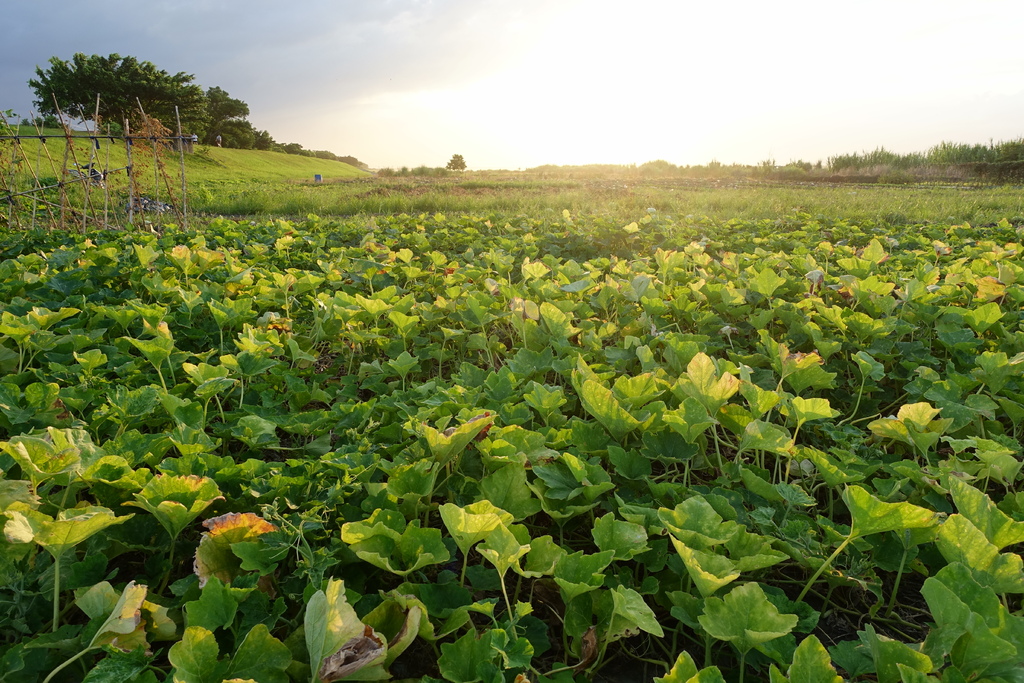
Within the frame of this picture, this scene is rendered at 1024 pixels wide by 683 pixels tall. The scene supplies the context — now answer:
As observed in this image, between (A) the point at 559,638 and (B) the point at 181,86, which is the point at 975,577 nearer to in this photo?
(A) the point at 559,638

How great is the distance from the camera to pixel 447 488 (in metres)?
1.58

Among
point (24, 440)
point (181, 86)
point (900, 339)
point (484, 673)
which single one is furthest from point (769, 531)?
point (181, 86)

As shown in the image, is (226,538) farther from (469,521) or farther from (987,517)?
(987,517)

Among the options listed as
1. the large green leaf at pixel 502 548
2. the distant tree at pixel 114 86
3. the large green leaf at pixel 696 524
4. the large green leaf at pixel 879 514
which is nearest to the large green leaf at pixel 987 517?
the large green leaf at pixel 879 514

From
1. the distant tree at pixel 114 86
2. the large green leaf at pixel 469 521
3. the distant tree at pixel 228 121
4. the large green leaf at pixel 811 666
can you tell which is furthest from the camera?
the distant tree at pixel 228 121

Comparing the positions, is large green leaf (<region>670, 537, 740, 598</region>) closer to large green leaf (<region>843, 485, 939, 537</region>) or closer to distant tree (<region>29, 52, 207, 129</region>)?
large green leaf (<region>843, 485, 939, 537</region>)

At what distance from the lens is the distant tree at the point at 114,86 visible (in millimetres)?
37781

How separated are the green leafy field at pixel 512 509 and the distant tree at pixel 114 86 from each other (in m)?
42.7

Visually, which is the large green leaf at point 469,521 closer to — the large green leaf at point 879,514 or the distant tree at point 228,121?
the large green leaf at point 879,514

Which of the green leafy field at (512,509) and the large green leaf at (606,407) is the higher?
the large green leaf at (606,407)

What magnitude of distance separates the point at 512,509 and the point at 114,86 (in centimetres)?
4744

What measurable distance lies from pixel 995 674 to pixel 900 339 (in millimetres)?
2134

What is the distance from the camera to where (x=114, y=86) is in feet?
Answer: 124

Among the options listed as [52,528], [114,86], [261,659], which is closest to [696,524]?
[261,659]
